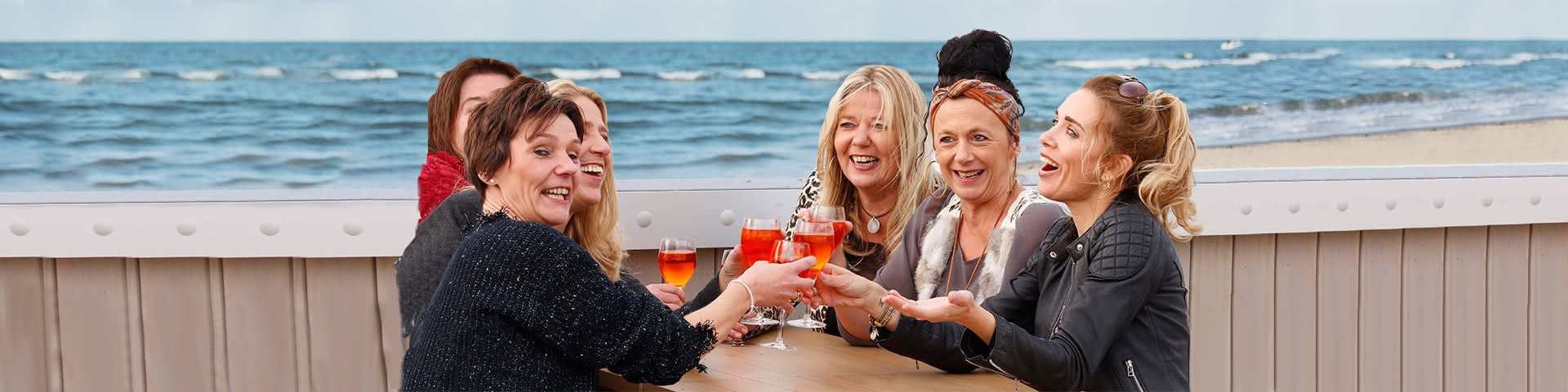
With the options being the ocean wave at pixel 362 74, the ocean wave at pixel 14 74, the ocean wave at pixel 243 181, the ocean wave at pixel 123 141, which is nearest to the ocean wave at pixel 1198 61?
the ocean wave at pixel 362 74

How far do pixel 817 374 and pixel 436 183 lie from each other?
99 cm

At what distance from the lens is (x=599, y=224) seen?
8.48ft

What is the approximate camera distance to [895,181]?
2.79 m

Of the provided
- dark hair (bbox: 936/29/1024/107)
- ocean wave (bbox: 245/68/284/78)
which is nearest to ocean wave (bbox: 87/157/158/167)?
ocean wave (bbox: 245/68/284/78)

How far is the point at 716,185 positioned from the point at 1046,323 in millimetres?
1385

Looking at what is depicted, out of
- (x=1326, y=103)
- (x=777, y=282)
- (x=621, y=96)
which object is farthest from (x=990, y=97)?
(x=621, y=96)

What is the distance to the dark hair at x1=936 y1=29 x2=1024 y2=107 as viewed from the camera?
8.78 feet

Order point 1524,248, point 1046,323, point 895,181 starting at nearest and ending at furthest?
point 1046,323, point 895,181, point 1524,248

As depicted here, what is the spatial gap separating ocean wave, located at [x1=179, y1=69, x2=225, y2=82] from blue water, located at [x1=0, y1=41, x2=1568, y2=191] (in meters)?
0.03

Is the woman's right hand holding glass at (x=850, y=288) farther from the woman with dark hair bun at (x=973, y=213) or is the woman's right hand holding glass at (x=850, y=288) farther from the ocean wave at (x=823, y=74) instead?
the ocean wave at (x=823, y=74)

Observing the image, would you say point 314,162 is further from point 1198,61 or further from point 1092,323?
point 1092,323

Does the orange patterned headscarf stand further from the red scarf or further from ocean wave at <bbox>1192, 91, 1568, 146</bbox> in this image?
ocean wave at <bbox>1192, 91, 1568, 146</bbox>
